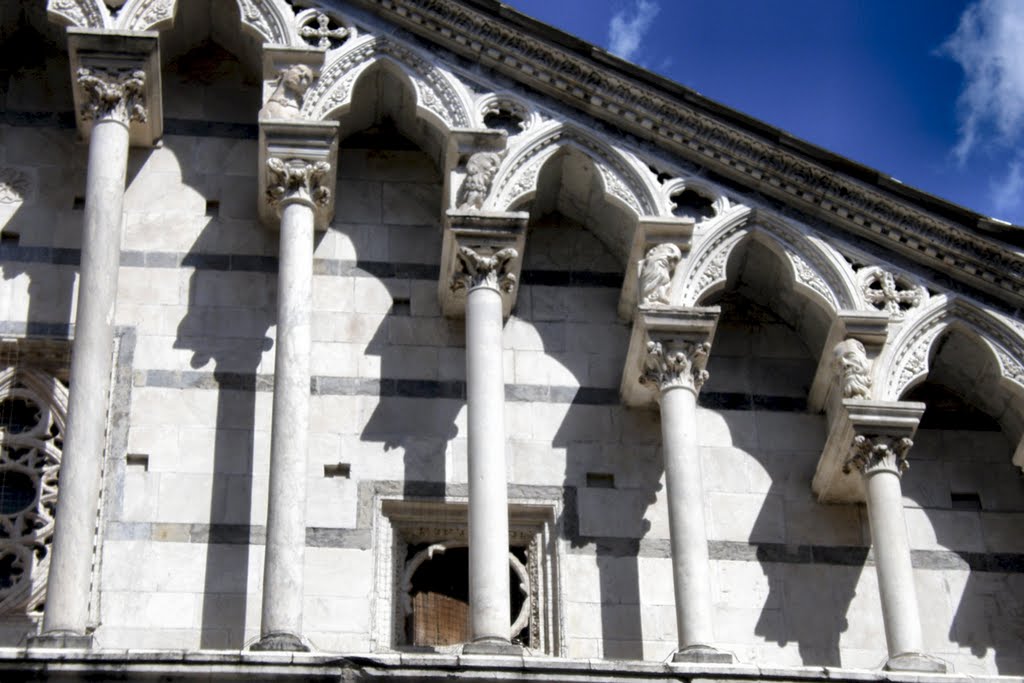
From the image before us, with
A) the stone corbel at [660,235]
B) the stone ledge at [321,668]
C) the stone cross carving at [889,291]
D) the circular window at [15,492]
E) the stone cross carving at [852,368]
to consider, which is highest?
the stone corbel at [660,235]

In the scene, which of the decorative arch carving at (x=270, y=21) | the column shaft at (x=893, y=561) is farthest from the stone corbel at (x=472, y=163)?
the column shaft at (x=893, y=561)

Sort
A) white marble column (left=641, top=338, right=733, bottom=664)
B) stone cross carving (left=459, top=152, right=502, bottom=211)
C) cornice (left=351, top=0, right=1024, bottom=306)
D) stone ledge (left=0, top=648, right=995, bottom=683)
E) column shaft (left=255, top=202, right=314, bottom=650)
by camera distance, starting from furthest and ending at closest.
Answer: cornice (left=351, top=0, right=1024, bottom=306)
stone cross carving (left=459, top=152, right=502, bottom=211)
white marble column (left=641, top=338, right=733, bottom=664)
column shaft (left=255, top=202, right=314, bottom=650)
stone ledge (left=0, top=648, right=995, bottom=683)

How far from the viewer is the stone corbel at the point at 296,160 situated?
12602 mm

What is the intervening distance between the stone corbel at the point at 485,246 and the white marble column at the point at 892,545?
226 cm

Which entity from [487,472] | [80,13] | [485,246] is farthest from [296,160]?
[487,472]

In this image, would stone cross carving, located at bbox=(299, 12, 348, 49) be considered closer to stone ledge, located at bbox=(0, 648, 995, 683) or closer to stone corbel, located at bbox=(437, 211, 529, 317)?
stone corbel, located at bbox=(437, 211, 529, 317)

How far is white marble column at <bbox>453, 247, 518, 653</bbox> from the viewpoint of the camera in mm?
11203

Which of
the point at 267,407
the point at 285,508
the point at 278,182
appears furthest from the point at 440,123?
the point at 285,508

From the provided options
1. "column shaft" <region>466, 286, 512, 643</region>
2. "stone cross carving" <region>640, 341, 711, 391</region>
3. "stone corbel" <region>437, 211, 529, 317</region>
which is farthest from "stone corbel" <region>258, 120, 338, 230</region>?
"stone cross carving" <region>640, 341, 711, 391</region>

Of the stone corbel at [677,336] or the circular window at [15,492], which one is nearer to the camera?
the circular window at [15,492]

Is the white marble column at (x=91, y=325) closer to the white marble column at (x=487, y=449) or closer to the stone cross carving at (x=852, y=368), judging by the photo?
the white marble column at (x=487, y=449)

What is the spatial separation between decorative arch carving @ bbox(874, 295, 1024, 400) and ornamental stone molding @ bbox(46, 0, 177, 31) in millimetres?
4858

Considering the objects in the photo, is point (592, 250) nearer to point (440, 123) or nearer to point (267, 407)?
point (440, 123)

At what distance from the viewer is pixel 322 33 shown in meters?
13.3
